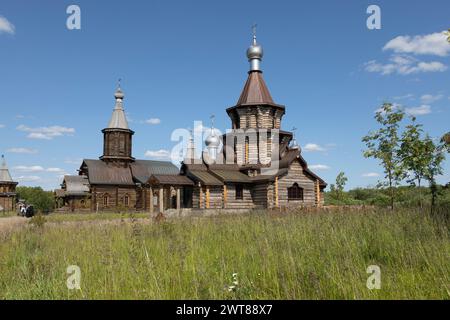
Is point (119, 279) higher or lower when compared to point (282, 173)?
lower

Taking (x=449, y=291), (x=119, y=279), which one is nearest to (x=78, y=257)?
(x=119, y=279)

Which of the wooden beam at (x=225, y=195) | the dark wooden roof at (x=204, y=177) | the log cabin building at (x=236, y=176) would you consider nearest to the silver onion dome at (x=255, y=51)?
the log cabin building at (x=236, y=176)

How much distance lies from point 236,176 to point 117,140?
18540 millimetres

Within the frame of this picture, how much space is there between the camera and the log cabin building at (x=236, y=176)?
2597cm

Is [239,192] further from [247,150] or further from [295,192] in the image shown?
[295,192]

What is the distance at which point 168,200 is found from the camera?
28.3 meters

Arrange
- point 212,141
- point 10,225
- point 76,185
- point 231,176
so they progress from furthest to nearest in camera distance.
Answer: point 76,185
point 212,141
point 231,176
point 10,225

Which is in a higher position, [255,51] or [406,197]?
[255,51]

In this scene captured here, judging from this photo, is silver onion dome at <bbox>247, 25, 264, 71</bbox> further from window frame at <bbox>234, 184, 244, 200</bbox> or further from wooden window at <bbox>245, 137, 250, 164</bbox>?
window frame at <bbox>234, 184, 244, 200</bbox>

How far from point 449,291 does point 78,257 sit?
559cm

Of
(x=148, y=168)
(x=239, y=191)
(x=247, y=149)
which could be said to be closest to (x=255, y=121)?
(x=247, y=149)

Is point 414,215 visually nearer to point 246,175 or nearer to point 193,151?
point 246,175

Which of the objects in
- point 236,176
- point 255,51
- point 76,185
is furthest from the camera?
point 76,185

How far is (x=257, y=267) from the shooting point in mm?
4770
